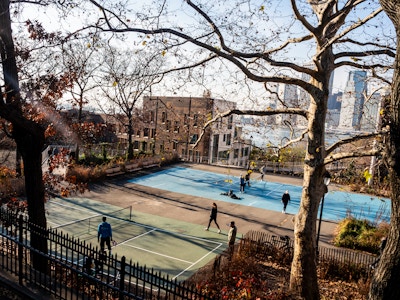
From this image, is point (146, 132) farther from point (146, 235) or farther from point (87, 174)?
point (146, 235)

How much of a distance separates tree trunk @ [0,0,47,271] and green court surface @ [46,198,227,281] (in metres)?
4.23

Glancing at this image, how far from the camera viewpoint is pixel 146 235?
1568cm

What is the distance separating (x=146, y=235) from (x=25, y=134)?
26.6ft

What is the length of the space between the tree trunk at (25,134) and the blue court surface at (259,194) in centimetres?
1444

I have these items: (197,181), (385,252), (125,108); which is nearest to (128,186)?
(197,181)

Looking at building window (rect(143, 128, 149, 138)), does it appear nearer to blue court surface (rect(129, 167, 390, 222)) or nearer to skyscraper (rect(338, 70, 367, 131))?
blue court surface (rect(129, 167, 390, 222))

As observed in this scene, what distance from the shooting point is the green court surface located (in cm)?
1299

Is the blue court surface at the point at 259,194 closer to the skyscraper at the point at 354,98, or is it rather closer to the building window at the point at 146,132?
the skyscraper at the point at 354,98

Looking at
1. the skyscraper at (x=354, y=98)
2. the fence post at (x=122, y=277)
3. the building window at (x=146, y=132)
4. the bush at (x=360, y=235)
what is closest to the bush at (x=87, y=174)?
the bush at (x=360, y=235)

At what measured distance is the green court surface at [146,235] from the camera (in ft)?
42.6

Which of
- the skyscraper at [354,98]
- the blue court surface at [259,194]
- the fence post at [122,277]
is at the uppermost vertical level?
the skyscraper at [354,98]

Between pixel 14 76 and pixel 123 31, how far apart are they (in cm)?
346

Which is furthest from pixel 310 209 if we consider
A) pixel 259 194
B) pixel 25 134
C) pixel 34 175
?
pixel 259 194

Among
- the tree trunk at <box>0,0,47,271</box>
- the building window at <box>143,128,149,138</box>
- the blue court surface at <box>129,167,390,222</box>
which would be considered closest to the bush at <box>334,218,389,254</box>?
the blue court surface at <box>129,167,390,222</box>
